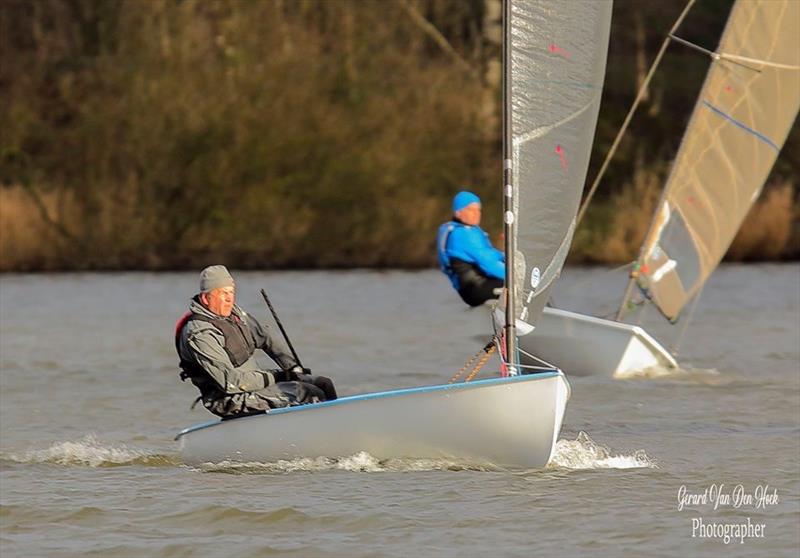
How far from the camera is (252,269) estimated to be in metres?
25.5

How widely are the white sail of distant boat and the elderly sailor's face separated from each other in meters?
4.75

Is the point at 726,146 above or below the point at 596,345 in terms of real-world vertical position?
above

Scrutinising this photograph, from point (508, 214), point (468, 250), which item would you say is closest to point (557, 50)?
point (508, 214)

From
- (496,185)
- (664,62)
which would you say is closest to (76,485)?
(496,185)

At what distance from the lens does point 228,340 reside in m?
9.15

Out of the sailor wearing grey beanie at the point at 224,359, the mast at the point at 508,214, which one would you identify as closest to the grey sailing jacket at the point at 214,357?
the sailor wearing grey beanie at the point at 224,359

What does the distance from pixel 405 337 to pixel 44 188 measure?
991 cm

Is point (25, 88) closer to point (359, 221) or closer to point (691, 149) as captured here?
point (359, 221)

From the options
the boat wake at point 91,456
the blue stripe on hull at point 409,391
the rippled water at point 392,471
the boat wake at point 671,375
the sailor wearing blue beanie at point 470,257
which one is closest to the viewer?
the rippled water at point 392,471

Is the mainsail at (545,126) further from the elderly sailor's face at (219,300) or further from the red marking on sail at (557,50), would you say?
the elderly sailor's face at (219,300)

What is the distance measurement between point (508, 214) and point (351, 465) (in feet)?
4.94

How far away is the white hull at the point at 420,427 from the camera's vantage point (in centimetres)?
855

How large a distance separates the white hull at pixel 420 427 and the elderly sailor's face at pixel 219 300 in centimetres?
54

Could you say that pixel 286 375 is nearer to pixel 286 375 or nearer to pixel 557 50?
pixel 286 375
